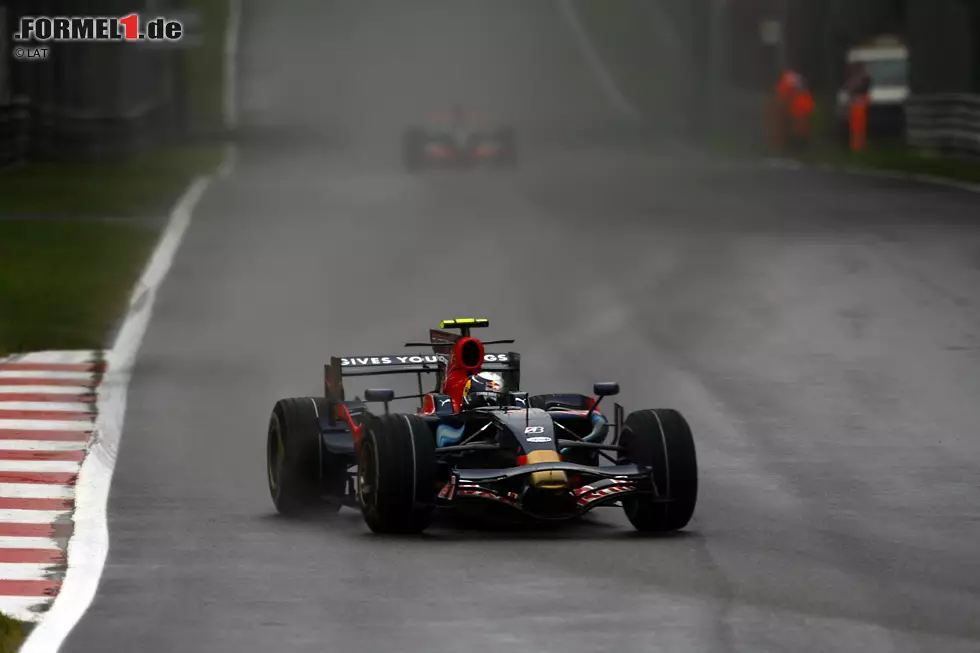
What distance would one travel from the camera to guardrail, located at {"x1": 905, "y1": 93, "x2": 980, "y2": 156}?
132 feet

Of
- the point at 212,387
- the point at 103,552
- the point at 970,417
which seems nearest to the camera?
the point at 103,552

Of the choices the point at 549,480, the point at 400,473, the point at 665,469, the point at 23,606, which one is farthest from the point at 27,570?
the point at 665,469

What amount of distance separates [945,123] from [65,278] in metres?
23.2

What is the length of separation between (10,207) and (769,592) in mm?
25066

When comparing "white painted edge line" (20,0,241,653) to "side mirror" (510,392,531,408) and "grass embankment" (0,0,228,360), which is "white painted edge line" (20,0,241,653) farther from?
"side mirror" (510,392,531,408)

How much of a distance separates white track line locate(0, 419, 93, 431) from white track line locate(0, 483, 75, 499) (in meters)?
2.15

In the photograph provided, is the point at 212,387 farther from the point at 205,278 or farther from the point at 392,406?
the point at 205,278

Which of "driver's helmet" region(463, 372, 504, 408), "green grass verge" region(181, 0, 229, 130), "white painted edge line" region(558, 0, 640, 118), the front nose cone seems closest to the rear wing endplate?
"driver's helmet" region(463, 372, 504, 408)

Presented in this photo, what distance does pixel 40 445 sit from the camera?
50.8 feet

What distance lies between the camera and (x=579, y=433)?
12.9 m

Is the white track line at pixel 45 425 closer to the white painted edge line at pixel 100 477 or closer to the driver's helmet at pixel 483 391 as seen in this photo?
the white painted edge line at pixel 100 477

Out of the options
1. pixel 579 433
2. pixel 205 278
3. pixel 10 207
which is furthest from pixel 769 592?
pixel 10 207

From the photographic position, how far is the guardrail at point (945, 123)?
132ft

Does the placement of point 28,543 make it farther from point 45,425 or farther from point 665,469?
point 45,425
